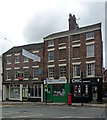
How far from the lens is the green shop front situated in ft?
90.8

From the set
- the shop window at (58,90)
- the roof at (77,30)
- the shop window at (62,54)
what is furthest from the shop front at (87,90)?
the roof at (77,30)

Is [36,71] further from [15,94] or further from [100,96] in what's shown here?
[100,96]

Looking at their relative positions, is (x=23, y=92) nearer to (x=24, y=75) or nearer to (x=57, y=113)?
(x=24, y=75)

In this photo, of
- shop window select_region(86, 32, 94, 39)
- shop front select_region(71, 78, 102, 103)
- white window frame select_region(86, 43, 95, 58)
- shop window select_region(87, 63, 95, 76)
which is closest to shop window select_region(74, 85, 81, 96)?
shop front select_region(71, 78, 102, 103)

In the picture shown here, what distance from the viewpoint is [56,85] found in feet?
94.8

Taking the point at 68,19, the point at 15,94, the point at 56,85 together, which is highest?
the point at 68,19

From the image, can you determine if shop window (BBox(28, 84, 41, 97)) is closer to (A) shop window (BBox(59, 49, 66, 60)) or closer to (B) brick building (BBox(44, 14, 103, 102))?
(B) brick building (BBox(44, 14, 103, 102))

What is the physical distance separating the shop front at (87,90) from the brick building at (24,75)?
19.4ft

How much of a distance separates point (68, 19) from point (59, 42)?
4.52 m

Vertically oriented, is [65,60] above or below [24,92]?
above

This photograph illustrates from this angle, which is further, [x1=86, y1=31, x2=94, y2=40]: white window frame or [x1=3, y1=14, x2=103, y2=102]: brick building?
[x1=86, y1=31, x2=94, y2=40]: white window frame

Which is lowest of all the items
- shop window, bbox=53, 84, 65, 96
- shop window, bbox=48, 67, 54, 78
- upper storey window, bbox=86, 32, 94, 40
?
shop window, bbox=53, 84, 65, 96

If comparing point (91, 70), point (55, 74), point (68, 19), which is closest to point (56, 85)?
point (55, 74)

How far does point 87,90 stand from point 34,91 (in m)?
9.66
